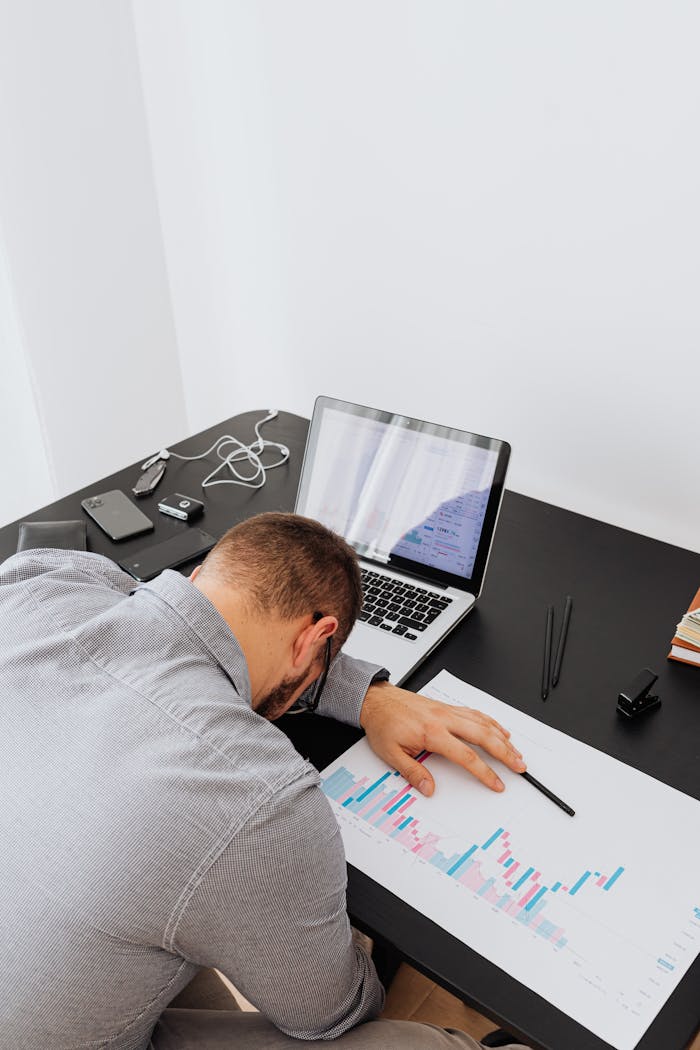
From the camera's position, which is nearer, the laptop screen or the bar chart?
the bar chart

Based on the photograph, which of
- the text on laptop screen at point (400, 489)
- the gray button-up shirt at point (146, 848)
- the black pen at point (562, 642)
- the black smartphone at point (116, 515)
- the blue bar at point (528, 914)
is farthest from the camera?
the black smartphone at point (116, 515)

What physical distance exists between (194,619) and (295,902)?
11.2 inches

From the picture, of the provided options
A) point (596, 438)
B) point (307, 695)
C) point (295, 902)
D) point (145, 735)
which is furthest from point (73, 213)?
point (295, 902)

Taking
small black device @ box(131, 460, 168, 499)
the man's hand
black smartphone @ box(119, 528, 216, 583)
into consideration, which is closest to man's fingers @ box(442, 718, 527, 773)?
the man's hand

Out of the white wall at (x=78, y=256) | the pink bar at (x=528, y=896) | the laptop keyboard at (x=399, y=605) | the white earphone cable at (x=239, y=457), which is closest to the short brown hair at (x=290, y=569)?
the laptop keyboard at (x=399, y=605)

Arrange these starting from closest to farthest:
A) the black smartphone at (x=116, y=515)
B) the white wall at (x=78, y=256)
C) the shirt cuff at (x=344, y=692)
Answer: the shirt cuff at (x=344, y=692) < the black smartphone at (x=116, y=515) < the white wall at (x=78, y=256)

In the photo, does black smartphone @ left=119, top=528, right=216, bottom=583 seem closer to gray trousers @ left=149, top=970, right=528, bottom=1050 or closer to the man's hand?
the man's hand

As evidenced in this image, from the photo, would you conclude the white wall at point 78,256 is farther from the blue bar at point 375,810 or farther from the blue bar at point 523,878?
the blue bar at point 523,878

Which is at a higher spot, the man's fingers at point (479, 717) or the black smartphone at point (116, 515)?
the black smartphone at point (116, 515)

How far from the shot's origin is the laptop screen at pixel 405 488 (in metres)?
1.25

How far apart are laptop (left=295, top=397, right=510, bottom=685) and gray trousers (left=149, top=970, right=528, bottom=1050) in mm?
406

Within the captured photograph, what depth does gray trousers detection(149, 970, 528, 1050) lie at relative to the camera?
33.7 inches

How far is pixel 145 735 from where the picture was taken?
0.76m

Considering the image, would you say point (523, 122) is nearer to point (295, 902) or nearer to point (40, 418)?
point (295, 902)
